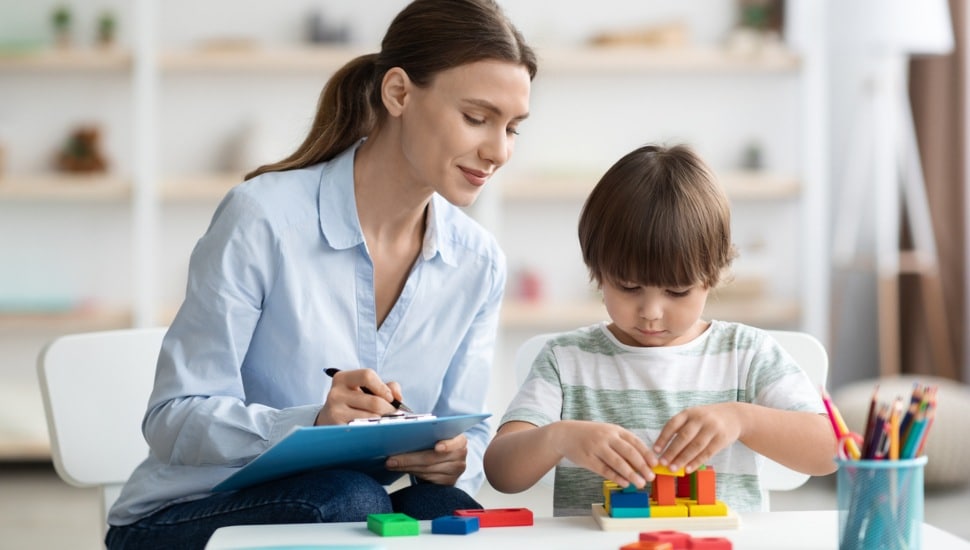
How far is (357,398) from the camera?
136cm

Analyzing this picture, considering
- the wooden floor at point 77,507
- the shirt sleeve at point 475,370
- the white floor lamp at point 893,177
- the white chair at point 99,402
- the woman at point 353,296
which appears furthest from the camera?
the white floor lamp at point 893,177

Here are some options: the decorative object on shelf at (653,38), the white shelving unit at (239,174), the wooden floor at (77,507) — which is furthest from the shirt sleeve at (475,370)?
the decorative object on shelf at (653,38)

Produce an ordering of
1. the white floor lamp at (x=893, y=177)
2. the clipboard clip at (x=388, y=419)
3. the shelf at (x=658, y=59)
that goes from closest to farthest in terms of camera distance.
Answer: the clipboard clip at (x=388, y=419) → the white floor lamp at (x=893, y=177) → the shelf at (x=658, y=59)

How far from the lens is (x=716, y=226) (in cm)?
146

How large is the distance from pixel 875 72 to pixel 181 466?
3490mm

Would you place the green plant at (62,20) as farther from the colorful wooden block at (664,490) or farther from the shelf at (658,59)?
the colorful wooden block at (664,490)

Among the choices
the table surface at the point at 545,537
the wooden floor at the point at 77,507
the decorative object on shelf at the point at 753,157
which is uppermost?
the decorative object on shelf at the point at 753,157

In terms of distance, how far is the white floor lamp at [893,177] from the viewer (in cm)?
399

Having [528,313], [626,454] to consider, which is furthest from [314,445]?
[528,313]

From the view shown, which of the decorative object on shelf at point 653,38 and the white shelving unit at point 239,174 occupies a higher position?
the decorative object on shelf at point 653,38

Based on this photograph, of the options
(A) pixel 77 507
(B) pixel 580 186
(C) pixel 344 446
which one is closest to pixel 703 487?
(C) pixel 344 446

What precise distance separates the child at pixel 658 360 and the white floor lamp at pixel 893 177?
280 cm

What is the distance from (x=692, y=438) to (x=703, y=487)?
52 mm

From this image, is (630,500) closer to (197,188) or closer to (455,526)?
(455,526)
